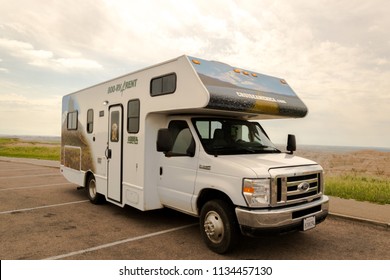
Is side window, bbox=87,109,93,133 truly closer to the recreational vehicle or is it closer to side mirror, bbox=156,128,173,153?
the recreational vehicle

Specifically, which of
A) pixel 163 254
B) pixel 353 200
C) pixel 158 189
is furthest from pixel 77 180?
pixel 353 200

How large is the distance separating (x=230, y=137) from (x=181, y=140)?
0.90m

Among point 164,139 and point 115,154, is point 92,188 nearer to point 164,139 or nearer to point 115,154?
point 115,154

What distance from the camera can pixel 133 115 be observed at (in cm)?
682

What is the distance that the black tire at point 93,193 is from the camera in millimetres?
8464

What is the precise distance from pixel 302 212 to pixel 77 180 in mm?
6733

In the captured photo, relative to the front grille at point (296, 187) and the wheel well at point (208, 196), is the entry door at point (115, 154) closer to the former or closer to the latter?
the wheel well at point (208, 196)

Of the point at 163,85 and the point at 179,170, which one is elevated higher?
the point at 163,85

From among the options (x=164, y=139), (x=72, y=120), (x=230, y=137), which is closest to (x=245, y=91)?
(x=230, y=137)

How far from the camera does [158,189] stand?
6430mm

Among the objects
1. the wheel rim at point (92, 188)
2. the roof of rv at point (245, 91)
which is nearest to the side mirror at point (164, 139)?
the roof of rv at point (245, 91)

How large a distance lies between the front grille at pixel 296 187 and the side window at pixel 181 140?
1.58m

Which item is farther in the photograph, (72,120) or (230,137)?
(72,120)

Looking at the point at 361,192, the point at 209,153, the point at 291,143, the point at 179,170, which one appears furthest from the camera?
the point at 361,192
